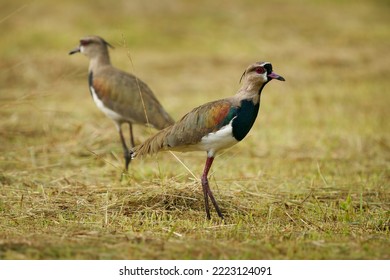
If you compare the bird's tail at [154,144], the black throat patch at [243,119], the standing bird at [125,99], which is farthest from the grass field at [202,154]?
the black throat patch at [243,119]

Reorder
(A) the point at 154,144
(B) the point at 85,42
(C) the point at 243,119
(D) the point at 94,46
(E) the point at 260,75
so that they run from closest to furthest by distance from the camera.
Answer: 1. (C) the point at 243,119
2. (E) the point at 260,75
3. (A) the point at 154,144
4. (D) the point at 94,46
5. (B) the point at 85,42

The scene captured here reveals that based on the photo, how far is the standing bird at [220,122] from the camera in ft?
18.2

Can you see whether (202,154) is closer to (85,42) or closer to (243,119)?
(85,42)

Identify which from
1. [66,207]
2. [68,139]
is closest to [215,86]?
[68,139]

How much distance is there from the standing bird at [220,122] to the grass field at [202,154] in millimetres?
478

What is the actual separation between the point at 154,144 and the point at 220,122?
674mm

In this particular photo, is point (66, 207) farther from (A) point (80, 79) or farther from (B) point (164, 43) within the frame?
(B) point (164, 43)

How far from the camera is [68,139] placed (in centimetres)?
867

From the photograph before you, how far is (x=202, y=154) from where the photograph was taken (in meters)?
8.47

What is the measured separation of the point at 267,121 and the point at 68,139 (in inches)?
119

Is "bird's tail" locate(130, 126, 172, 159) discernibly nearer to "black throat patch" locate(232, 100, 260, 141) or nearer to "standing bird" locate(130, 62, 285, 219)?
"standing bird" locate(130, 62, 285, 219)

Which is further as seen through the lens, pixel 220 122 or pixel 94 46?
pixel 94 46

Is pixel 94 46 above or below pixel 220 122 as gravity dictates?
above

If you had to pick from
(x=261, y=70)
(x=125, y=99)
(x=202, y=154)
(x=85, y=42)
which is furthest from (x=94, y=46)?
(x=261, y=70)
